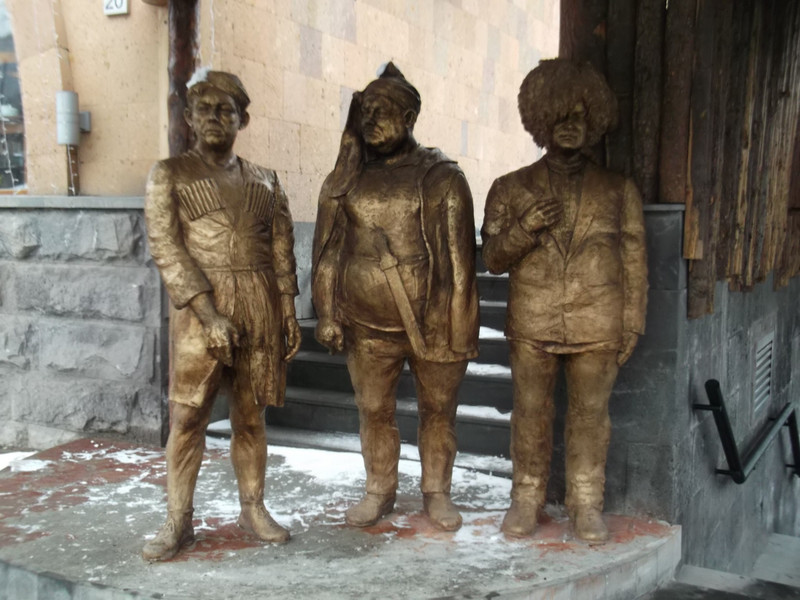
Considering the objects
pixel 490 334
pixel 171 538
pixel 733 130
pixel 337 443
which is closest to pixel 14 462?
pixel 337 443

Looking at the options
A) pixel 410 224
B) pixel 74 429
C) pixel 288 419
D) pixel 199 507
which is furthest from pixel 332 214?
pixel 74 429

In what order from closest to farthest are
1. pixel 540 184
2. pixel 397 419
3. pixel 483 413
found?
pixel 540 184
pixel 483 413
pixel 397 419

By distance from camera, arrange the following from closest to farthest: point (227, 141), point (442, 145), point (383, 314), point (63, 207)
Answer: point (227, 141) → point (383, 314) → point (63, 207) → point (442, 145)

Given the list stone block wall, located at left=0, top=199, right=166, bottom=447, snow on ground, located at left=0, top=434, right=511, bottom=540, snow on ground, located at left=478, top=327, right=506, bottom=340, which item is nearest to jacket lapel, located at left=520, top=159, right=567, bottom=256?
snow on ground, located at left=0, top=434, right=511, bottom=540

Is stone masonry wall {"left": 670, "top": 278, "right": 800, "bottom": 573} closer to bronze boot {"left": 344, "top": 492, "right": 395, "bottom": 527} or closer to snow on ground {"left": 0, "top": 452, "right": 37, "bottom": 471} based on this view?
bronze boot {"left": 344, "top": 492, "right": 395, "bottom": 527}

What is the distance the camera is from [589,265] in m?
3.75

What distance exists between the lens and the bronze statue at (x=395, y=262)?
12.3 feet

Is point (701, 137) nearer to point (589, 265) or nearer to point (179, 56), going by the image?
point (589, 265)

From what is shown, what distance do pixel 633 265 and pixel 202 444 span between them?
6.57 ft

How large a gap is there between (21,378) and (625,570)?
4.29m

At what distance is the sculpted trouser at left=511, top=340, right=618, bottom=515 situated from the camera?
3863mm

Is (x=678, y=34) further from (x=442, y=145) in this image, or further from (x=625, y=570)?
(x=442, y=145)

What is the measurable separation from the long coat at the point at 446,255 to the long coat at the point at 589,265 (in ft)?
0.55

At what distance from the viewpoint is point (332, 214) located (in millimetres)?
3871
